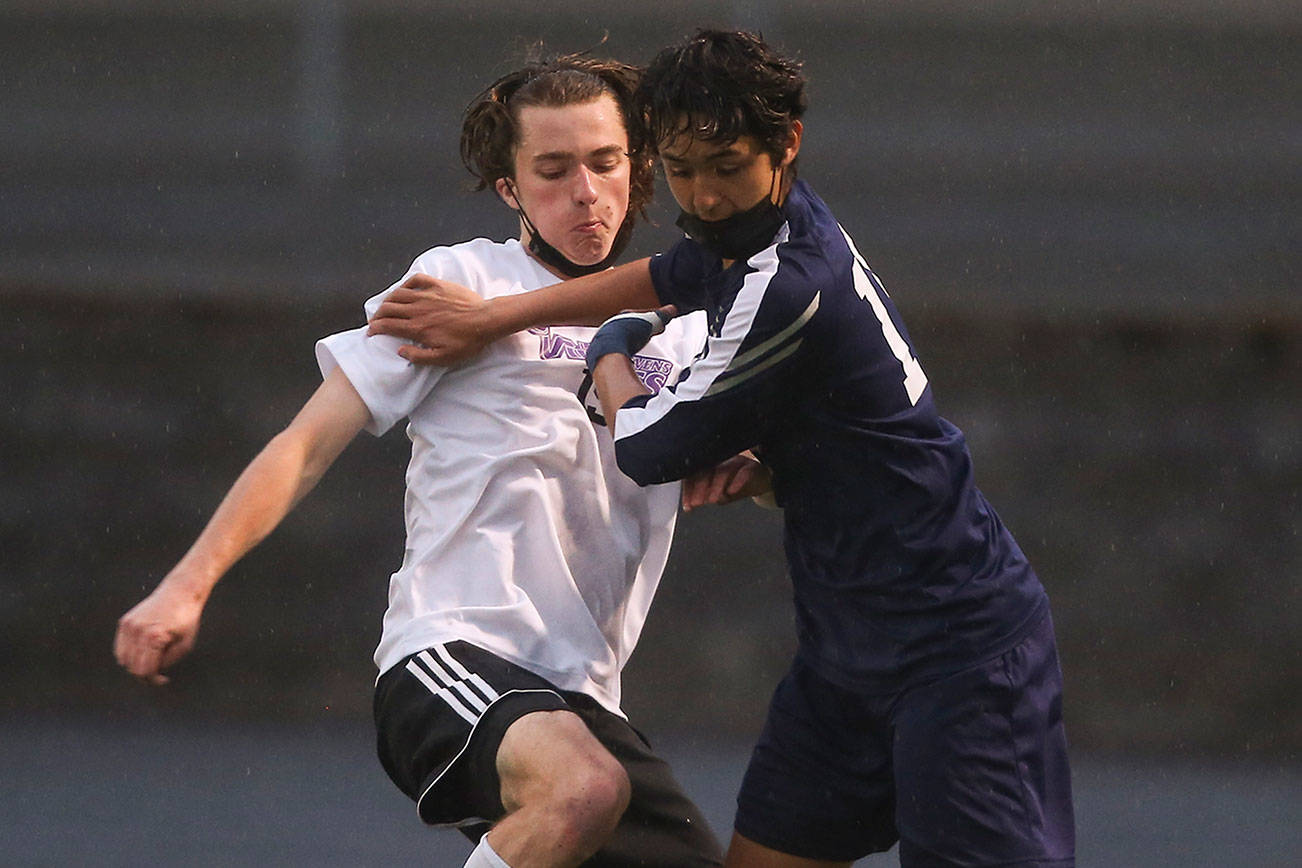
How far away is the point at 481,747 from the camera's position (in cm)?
318

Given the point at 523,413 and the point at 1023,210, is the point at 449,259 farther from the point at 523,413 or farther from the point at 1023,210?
the point at 1023,210

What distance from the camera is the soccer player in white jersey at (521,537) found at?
3137 millimetres


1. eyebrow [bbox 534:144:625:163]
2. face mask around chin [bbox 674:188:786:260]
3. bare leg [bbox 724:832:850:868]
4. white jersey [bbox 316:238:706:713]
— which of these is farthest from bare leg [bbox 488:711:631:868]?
eyebrow [bbox 534:144:625:163]

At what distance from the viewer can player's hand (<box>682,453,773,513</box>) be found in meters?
3.30

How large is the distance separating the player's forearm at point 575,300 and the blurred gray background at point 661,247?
452 cm

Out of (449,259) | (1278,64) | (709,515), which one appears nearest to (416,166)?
(709,515)

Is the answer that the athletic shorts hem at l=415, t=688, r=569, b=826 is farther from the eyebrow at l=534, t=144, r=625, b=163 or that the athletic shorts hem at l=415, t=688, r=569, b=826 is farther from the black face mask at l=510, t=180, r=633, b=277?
the eyebrow at l=534, t=144, r=625, b=163

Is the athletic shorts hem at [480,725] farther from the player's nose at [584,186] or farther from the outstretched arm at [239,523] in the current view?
the player's nose at [584,186]

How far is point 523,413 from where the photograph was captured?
352 cm

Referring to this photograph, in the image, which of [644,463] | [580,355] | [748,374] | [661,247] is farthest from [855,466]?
[661,247]

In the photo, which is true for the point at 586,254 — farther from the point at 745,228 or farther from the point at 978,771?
the point at 978,771

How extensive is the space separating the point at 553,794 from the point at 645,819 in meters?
0.45

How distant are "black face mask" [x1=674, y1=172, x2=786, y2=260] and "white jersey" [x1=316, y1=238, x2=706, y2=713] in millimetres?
555

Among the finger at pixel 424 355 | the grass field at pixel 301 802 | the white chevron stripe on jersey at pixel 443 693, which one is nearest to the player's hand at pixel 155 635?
the white chevron stripe on jersey at pixel 443 693
